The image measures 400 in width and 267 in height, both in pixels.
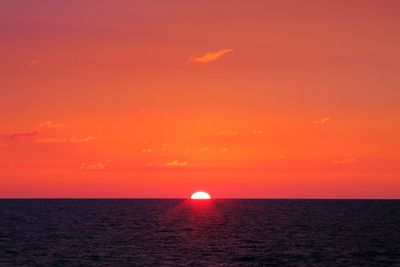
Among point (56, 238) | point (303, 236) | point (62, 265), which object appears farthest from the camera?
point (303, 236)

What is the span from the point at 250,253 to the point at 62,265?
28.0 m

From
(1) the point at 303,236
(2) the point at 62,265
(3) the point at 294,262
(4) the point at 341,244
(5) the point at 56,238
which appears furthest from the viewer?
(1) the point at 303,236

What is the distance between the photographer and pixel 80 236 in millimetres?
108562

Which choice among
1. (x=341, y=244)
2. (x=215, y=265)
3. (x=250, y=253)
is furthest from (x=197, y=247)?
(x=341, y=244)

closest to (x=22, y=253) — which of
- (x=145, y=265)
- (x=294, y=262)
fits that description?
(x=145, y=265)

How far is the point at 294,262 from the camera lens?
7444 cm

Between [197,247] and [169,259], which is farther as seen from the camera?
[197,247]

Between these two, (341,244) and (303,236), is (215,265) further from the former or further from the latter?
(303,236)

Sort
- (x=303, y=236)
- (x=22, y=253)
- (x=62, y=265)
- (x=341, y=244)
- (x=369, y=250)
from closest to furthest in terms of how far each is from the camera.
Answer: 1. (x=62, y=265)
2. (x=22, y=253)
3. (x=369, y=250)
4. (x=341, y=244)
5. (x=303, y=236)

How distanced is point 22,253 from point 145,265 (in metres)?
21.3

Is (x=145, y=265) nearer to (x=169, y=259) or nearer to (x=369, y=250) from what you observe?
(x=169, y=259)

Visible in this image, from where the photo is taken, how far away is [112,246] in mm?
90438

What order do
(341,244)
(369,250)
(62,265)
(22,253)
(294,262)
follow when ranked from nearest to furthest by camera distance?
(62,265) → (294,262) → (22,253) → (369,250) → (341,244)

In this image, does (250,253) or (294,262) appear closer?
(294,262)
